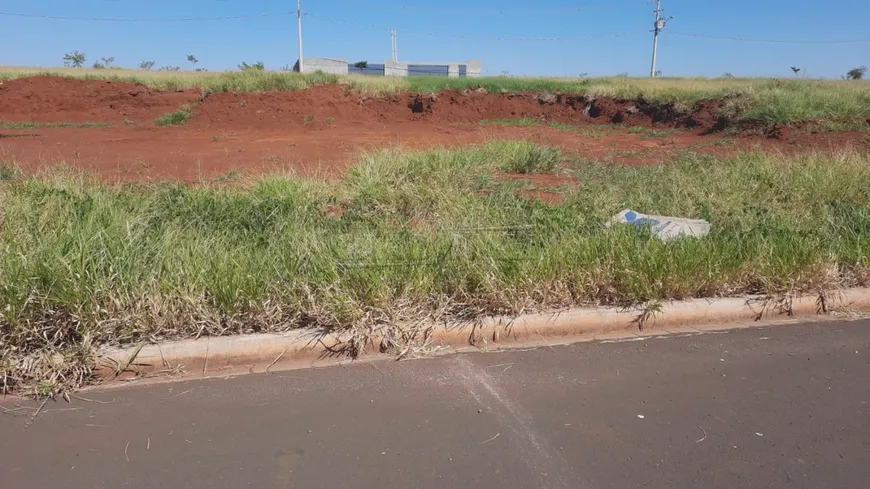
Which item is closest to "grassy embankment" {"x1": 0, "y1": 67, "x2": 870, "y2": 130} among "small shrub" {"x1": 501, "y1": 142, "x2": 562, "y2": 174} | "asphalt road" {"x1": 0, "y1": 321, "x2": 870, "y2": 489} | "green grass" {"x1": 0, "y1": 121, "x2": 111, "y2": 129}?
"green grass" {"x1": 0, "y1": 121, "x2": 111, "y2": 129}

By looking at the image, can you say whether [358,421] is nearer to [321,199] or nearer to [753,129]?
[321,199]

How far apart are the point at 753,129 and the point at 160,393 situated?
19.0m

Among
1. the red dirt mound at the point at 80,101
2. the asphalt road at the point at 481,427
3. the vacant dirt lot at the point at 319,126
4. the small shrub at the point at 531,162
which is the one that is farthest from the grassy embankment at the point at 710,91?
the asphalt road at the point at 481,427

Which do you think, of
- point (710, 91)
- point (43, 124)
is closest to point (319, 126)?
point (43, 124)

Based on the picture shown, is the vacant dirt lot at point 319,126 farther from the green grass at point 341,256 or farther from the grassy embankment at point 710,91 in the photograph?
the green grass at point 341,256

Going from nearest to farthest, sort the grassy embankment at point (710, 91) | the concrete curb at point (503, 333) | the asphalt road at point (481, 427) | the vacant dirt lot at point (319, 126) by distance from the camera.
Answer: the asphalt road at point (481, 427) → the concrete curb at point (503, 333) → the vacant dirt lot at point (319, 126) → the grassy embankment at point (710, 91)

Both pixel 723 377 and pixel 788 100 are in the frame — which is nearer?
pixel 723 377

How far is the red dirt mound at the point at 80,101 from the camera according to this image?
24.7 m

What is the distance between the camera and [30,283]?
3.75 meters

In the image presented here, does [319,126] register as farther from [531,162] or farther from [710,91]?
[710,91]

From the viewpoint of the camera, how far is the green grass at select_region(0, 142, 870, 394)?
376 cm

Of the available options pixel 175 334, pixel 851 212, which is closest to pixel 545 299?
pixel 175 334

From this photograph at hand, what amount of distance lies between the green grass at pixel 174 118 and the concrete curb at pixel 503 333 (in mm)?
21773

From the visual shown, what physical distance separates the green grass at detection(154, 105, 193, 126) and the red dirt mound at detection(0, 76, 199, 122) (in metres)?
1.10
